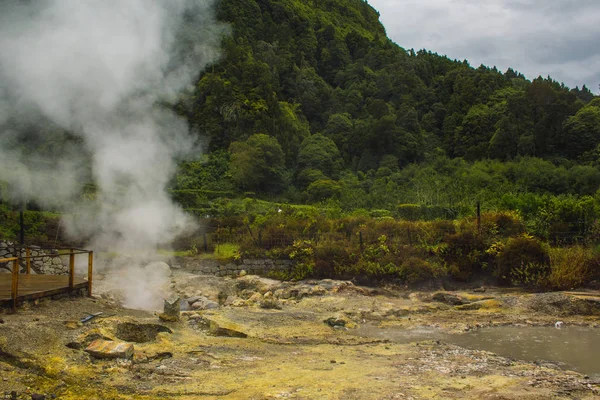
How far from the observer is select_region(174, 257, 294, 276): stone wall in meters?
18.1

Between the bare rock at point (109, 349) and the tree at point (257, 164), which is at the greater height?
the tree at point (257, 164)

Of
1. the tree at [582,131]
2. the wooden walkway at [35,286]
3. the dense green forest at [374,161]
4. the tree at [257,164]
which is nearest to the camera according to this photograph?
the wooden walkway at [35,286]

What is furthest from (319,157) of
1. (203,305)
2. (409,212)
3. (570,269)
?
(203,305)

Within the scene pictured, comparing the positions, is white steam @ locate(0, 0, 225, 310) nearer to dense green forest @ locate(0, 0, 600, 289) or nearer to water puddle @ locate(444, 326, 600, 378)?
dense green forest @ locate(0, 0, 600, 289)

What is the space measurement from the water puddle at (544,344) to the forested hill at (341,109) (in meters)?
22.1

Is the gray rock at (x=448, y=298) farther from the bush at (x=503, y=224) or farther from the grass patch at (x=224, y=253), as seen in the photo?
the grass patch at (x=224, y=253)

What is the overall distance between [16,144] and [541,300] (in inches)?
617

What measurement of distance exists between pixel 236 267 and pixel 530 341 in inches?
412

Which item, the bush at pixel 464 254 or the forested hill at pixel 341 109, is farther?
the forested hill at pixel 341 109

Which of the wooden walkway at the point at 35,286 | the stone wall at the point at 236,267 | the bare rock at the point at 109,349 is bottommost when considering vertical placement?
Result: the bare rock at the point at 109,349

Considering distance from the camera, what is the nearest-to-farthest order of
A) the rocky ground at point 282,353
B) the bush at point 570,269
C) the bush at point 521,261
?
the rocky ground at point 282,353, the bush at point 570,269, the bush at point 521,261

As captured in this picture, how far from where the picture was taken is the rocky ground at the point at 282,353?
21.9ft

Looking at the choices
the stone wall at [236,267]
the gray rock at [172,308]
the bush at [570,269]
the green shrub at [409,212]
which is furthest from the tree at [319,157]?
the gray rock at [172,308]

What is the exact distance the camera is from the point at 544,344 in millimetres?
10148
